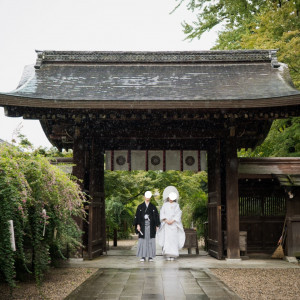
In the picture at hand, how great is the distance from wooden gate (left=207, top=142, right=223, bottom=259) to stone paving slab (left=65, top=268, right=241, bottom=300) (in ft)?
6.59

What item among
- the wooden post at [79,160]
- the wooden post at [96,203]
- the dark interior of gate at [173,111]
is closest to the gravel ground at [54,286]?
the wooden post at [96,203]

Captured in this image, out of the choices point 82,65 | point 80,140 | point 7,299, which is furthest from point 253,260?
point 82,65

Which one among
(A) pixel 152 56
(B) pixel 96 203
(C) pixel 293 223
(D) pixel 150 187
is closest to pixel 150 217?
(B) pixel 96 203

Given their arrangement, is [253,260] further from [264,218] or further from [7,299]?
[7,299]

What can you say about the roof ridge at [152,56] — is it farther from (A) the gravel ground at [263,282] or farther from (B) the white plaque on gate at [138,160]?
(A) the gravel ground at [263,282]

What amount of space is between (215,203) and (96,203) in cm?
307

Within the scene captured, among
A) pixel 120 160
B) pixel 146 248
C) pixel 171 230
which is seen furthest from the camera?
pixel 120 160

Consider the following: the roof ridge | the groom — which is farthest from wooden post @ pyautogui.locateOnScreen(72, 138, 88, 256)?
the roof ridge

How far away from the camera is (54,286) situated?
6703mm

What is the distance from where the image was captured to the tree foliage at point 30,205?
4.92 m

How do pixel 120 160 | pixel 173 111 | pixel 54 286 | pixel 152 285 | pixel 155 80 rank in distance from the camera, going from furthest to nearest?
pixel 120 160 → pixel 155 80 → pixel 173 111 → pixel 54 286 → pixel 152 285

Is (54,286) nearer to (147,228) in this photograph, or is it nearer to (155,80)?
(147,228)

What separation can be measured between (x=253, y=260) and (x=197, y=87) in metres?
4.66

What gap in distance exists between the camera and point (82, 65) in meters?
12.2
